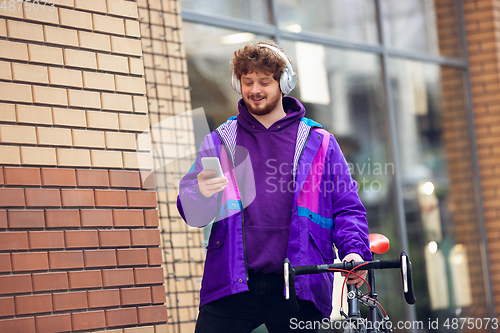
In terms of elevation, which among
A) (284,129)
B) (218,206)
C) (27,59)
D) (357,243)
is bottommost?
(357,243)

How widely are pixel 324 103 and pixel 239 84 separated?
3.13m

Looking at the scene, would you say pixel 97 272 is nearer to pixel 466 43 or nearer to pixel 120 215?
pixel 120 215

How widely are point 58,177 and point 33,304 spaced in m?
0.64

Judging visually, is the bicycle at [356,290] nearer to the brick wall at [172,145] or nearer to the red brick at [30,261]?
the red brick at [30,261]

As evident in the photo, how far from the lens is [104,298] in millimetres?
3312

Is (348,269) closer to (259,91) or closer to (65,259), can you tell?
(259,91)

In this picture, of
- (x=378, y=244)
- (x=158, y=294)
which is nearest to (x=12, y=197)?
(x=158, y=294)

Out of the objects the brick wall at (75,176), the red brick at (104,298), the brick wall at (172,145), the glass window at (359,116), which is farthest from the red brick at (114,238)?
the glass window at (359,116)

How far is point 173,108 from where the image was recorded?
4207 millimetres

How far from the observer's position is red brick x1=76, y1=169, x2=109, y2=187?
331 cm

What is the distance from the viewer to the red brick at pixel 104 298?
129 inches

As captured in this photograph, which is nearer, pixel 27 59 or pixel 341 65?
pixel 27 59

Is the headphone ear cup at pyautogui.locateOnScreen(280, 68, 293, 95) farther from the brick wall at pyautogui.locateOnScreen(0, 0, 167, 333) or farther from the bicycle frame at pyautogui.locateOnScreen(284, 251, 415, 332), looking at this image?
the brick wall at pyautogui.locateOnScreen(0, 0, 167, 333)

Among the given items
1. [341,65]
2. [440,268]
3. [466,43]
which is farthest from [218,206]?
[466,43]
